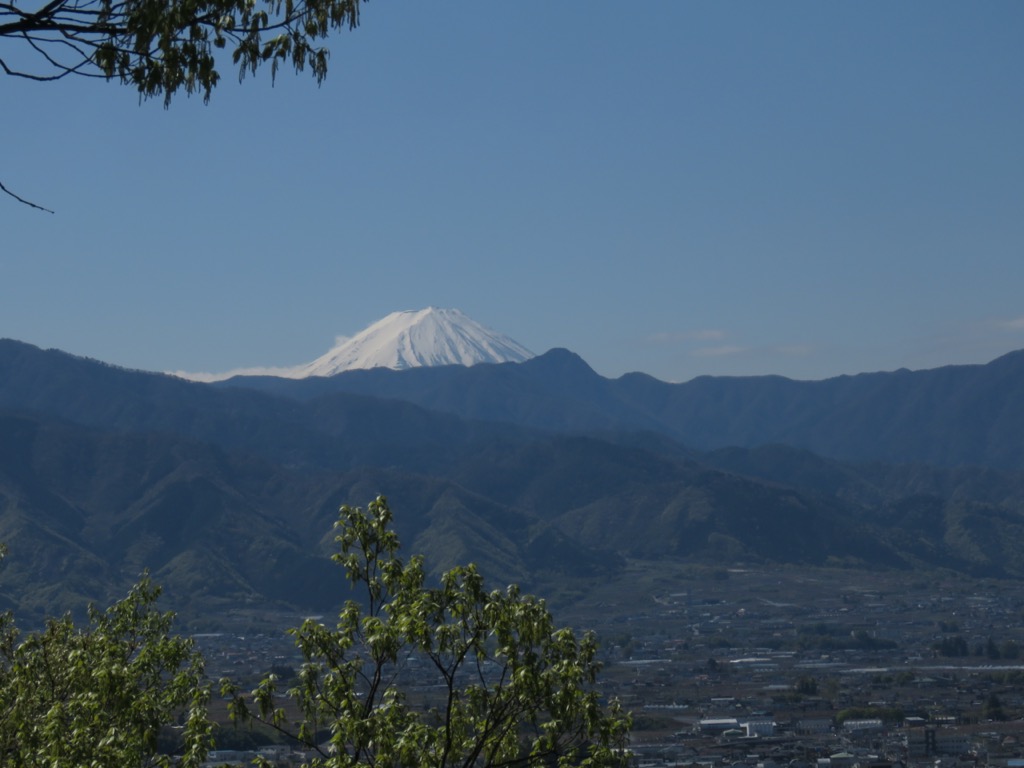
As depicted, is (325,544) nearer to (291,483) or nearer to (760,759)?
(291,483)

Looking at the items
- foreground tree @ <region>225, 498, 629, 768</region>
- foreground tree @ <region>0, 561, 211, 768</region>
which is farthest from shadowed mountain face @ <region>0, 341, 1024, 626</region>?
foreground tree @ <region>225, 498, 629, 768</region>

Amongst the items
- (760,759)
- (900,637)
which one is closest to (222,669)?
(760,759)

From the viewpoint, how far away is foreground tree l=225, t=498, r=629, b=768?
371 inches

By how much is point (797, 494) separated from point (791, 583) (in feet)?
114

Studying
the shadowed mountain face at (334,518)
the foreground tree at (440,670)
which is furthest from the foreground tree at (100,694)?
the shadowed mountain face at (334,518)

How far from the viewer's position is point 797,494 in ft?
630

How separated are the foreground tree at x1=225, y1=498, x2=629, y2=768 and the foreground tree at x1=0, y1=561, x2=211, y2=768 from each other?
1014mm

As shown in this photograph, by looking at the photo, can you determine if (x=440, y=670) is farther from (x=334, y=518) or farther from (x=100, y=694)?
(x=334, y=518)

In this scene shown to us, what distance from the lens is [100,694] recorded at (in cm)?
1101

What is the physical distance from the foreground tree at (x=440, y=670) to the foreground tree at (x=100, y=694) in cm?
101

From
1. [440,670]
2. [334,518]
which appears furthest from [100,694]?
[334,518]

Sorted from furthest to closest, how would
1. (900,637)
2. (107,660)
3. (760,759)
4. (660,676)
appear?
(900,637) → (660,676) → (760,759) → (107,660)

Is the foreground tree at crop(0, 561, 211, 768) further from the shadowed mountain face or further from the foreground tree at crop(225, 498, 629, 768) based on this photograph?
the shadowed mountain face

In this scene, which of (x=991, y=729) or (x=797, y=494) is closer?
(x=991, y=729)
